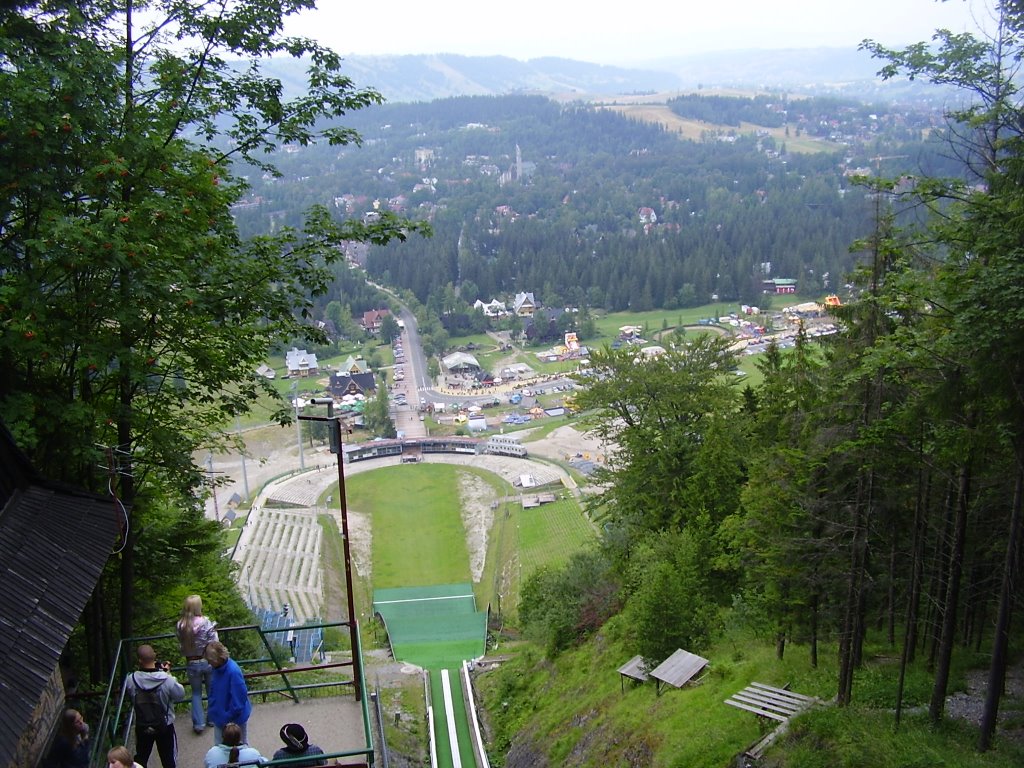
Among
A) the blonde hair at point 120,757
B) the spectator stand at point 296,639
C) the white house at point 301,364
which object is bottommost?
the white house at point 301,364

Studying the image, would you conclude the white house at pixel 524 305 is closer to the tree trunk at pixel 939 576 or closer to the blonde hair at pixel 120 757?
the tree trunk at pixel 939 576

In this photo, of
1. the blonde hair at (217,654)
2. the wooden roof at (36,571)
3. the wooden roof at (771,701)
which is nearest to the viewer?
the wooden roof at (36,571)

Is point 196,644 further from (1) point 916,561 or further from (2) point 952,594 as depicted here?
(1) point 916,561

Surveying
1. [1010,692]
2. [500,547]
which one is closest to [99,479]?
[1010,692]

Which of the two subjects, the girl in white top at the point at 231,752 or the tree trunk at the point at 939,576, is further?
the tree trunk at the point at 939,576

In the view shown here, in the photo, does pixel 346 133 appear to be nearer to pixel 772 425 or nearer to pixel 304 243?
pixel 304 243

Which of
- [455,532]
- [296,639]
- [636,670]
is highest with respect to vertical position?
[636,670]

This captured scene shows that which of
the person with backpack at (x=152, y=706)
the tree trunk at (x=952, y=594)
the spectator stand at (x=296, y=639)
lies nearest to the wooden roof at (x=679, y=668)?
the tree trunk at (x=952, y=594)

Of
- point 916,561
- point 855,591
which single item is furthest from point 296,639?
point 916,561
